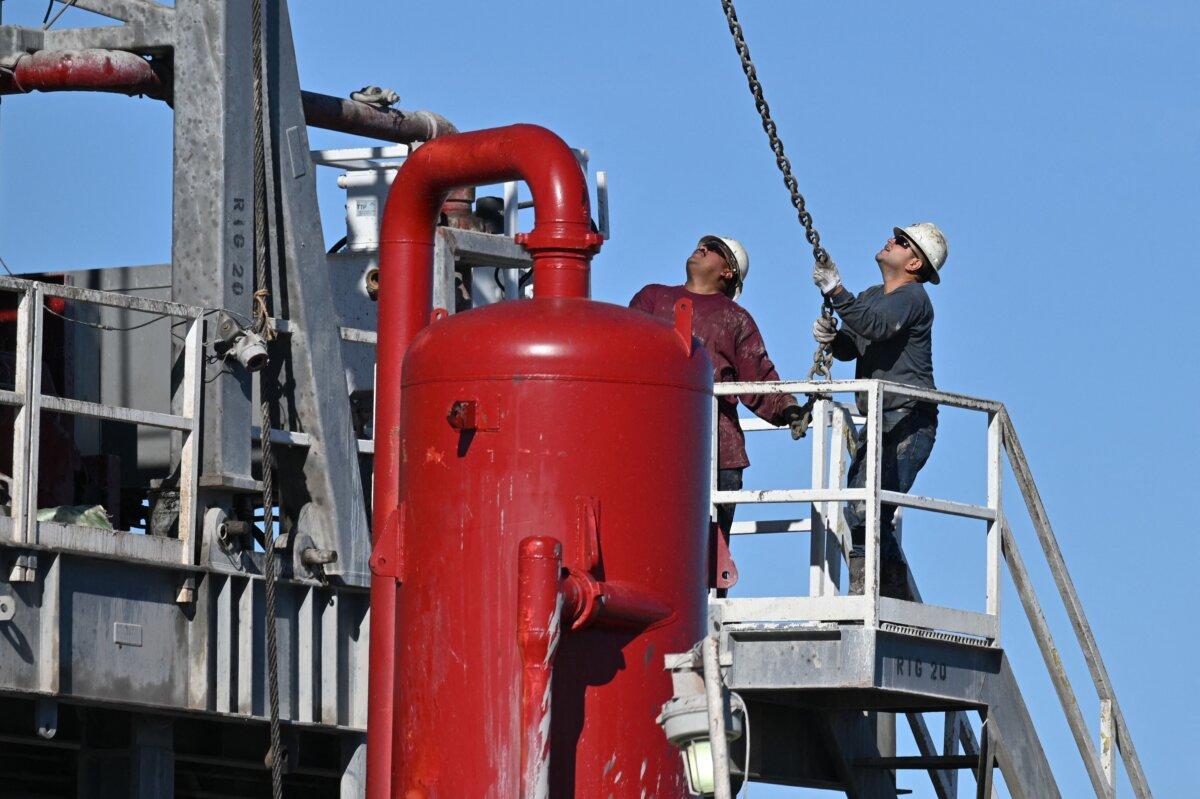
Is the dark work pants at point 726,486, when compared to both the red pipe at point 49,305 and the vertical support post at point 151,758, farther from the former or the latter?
the red pipe at point 49,305

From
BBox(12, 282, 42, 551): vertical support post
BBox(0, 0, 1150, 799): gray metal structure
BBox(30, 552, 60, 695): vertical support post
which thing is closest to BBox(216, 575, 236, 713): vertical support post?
BBox(0, 0, 1150, 799): gray metal structure

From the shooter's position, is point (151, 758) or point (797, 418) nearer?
point (151, 758)

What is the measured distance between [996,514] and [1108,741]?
5.52 feet

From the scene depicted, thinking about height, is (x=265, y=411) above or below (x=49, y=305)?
below

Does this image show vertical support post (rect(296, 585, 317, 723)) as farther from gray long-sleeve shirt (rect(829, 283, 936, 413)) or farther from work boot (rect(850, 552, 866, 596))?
gray long-sleeve shirt (rect(829, 283, 936, 413))

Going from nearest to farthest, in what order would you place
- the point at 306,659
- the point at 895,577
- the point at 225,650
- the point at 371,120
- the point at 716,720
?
the point at 716,720, the point at 225,650, the point at 306,659, the point at 895,577, the point at 371,120

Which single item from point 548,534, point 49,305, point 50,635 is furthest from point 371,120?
point 548,534

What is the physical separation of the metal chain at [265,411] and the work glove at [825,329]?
3.23m

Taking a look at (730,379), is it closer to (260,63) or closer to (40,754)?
(260,63)

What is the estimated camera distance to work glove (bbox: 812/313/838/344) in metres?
15.2

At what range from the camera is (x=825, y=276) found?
15.0 meters

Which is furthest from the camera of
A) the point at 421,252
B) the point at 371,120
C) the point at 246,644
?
the point at 371,120

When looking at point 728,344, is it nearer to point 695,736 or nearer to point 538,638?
point 538,638

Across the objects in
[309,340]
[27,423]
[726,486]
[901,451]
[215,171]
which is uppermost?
[215,171]
